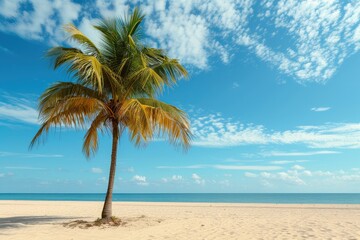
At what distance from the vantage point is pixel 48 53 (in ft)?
34.4

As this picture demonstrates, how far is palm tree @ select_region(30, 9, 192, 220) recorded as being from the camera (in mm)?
10188

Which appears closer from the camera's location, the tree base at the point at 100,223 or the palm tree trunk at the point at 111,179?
the tree base at the point at 100,223

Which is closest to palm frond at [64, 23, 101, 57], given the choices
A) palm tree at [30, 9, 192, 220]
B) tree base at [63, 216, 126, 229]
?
palm tree at [30, 9, 192, 220]

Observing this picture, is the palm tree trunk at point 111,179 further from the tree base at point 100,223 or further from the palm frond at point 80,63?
the palm frond at point 80,63

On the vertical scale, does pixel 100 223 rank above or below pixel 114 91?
below

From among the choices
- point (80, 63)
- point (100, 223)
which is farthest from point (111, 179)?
point (80, 63)

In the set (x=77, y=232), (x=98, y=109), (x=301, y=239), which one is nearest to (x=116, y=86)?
(x=98, y=109)

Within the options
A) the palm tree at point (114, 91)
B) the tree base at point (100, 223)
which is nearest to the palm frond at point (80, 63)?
the palm tree at point (114, 91)

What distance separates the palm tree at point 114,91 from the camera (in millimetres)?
10188

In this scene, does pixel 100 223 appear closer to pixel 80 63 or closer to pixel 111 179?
pixel 111 179

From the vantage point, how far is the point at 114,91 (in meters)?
10.8

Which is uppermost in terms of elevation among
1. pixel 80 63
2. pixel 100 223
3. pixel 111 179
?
pixel 80 63

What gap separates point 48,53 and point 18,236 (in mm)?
5576

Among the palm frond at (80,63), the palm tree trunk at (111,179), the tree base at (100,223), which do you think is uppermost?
the palm frond at (80,63)
